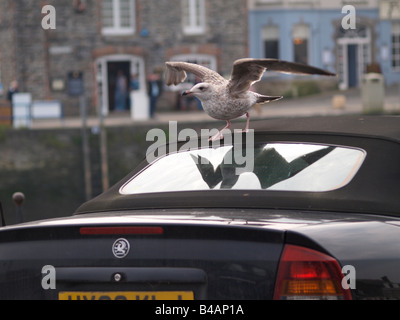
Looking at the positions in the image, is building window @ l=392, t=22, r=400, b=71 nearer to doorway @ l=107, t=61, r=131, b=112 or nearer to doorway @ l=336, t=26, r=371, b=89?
doorway @ l=336, t=26, r=371, b=89

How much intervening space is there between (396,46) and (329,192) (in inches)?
1754

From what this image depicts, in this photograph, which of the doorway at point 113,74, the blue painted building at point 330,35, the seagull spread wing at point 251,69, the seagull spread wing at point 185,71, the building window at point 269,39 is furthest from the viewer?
the building window at point 269,39

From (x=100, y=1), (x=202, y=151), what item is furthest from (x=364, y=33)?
(x=202, y=151)

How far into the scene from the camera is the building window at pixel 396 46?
155 ft

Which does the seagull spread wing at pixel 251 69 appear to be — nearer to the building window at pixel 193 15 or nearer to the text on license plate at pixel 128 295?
the text on license plate at pixel 128 295

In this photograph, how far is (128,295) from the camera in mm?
3490

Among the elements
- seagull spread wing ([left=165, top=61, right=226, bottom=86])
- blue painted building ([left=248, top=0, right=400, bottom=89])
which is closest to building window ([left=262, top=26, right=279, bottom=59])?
blue painted building ([left=248, top=0, right=400, bottom=89])

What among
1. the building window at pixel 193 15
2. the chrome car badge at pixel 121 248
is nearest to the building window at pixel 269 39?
the building window at pixel 193 15

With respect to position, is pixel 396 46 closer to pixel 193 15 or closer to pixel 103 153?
pixel 193 15

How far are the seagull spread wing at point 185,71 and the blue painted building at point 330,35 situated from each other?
124 feet

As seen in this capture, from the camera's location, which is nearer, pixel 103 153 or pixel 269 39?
pixel 103 153

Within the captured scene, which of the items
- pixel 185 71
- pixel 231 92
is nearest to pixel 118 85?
pixel 185 71

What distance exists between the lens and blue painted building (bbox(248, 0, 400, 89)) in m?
44.3
